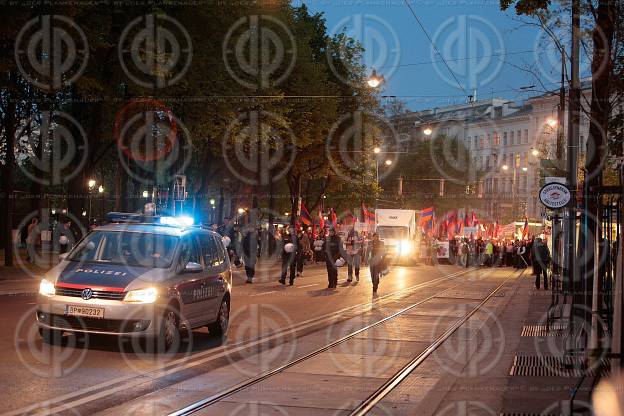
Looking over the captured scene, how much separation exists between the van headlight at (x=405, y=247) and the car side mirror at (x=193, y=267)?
41465 mm

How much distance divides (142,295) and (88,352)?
3.18 feet

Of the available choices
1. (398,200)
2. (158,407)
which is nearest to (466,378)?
(158,407)

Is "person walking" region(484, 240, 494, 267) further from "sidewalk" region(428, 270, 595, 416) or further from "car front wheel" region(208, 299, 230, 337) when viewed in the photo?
"car front wheel" region(208, 299, 230, 337)

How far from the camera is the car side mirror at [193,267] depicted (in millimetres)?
13219

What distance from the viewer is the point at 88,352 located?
12.3 m

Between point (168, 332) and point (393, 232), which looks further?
point (393, 232)

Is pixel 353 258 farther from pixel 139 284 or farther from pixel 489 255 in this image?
pixel 489 255

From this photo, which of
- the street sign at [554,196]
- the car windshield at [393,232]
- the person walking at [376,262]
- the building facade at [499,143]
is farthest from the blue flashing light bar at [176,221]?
the building facade at [499,143]

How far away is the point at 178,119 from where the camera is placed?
3416 centimetres

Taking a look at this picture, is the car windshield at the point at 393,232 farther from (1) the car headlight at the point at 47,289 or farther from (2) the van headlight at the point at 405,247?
(1) the car headlight at the point at 47,289

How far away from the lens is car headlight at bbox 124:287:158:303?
12.3m

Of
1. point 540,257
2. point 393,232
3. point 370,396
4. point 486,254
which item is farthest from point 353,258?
point 486,254

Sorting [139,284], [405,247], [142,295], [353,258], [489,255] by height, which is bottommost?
[489,255]

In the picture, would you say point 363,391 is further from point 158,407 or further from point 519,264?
point 519,264
